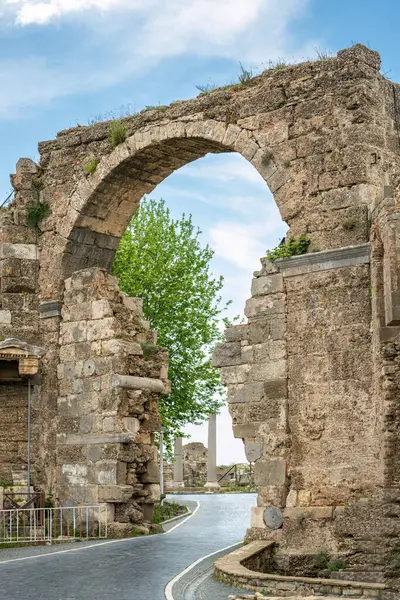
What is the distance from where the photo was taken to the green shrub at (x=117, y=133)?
1788 cm

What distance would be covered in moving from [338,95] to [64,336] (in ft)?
20.8

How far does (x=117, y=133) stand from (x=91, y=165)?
77cm

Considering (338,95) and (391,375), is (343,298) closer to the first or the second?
(391,375)

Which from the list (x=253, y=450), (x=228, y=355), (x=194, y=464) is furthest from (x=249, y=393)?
(x=194, y=464)

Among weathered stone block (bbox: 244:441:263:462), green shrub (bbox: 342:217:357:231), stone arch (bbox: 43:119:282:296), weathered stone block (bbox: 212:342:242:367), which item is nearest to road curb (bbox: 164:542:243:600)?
weathered stone block (bbox: 244:441:263:462)

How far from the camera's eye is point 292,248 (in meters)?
15.0

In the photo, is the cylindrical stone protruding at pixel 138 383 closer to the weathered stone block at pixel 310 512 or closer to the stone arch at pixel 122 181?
the stone arch at pixel 122 181

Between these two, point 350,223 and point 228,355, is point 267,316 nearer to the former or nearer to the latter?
point 228,355

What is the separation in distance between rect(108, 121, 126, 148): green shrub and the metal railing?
5.90m

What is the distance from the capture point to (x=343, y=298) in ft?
47.0

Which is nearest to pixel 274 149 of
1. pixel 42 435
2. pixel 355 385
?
pixel 355 385

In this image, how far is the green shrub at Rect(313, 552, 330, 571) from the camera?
1353cm

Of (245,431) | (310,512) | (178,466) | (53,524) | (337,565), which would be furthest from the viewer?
(178,466)

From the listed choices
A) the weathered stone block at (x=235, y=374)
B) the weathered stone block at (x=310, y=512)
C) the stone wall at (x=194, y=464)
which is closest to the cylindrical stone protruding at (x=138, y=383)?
the weathered stone block at (x=235, y=374)
